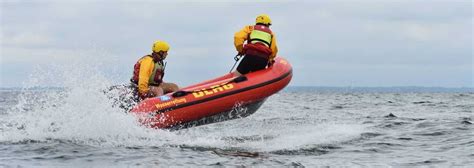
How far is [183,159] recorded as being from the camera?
7203 millimetres

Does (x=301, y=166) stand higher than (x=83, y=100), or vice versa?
(x=83, y=100)

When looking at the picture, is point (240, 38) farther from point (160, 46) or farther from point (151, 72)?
point (151, 72)

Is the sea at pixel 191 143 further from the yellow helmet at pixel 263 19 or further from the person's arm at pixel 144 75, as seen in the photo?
the yellow helmet at pixel 263 19

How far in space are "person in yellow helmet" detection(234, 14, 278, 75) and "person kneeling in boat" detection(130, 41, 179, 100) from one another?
1124mm

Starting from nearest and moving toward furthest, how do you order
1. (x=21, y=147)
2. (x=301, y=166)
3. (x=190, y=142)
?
(x=301, y=166), (x=21, y=147), (x=190, y=142)

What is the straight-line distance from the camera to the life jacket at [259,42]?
32.2 feet

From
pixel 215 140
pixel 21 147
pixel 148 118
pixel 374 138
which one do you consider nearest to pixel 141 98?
pixel 148 118

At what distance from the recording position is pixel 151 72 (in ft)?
31.5

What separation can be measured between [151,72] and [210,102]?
0.95 meters

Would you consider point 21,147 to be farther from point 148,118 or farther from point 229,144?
point 229,144

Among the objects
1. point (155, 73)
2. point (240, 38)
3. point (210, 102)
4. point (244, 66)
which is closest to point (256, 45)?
point (240, 38)

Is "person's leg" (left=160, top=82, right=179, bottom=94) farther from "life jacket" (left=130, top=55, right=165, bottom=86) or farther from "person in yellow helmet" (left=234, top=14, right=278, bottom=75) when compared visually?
"person in yellow helmet" (left=234, top=14, right=278, bottom=75)

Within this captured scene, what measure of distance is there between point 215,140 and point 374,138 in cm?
219

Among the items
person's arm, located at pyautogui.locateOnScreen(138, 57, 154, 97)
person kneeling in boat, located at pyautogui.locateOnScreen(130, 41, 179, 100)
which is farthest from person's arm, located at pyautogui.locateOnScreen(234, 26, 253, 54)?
person's arm, located at pyautogui.locateOnScreen(138, 57, 154, 97)
